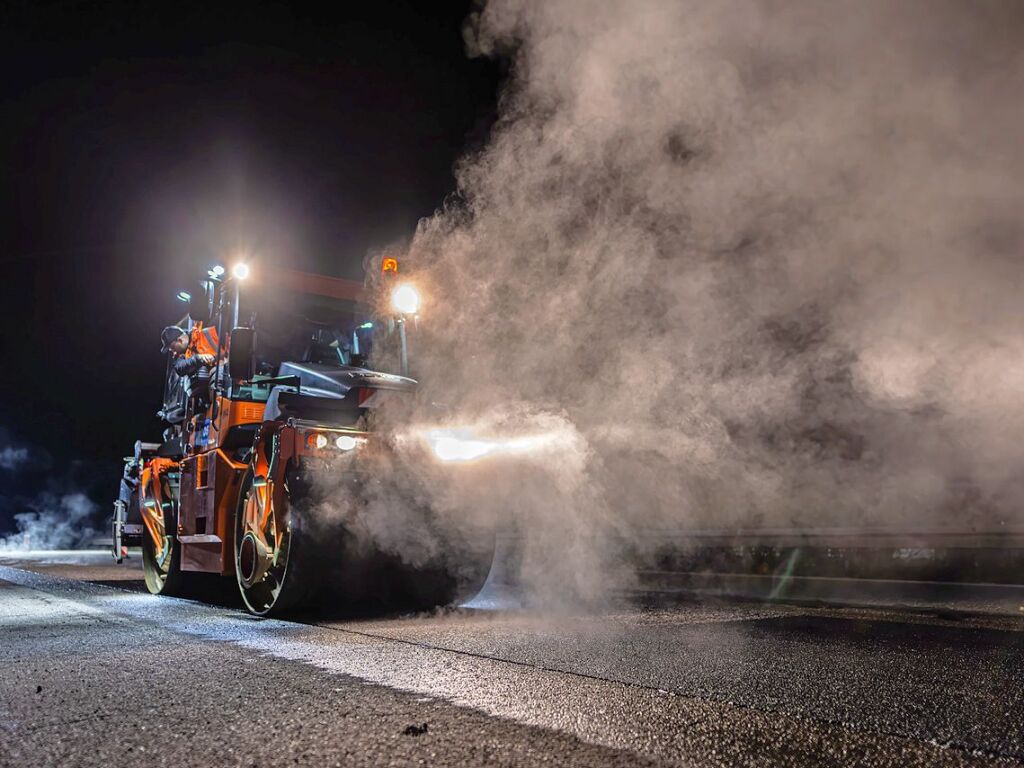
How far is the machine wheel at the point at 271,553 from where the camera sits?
6.58 m

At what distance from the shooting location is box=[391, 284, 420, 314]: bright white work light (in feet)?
27.3

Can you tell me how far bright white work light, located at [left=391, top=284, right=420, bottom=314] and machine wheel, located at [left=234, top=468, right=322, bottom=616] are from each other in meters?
2.14

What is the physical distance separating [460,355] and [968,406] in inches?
175

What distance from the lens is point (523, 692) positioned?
3.72 metres

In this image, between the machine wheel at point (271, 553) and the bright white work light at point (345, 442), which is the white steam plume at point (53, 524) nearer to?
the machine wheel at point (271, 553)

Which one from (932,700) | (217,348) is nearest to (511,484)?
(217,348)

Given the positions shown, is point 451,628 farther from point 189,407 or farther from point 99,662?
point 189,407

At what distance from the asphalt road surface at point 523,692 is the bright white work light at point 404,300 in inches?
126

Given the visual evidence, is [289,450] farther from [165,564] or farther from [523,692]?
[165,564]

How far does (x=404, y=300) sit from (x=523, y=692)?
5.20 meters

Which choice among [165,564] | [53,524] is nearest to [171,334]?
[165,564]

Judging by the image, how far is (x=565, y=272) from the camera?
27.0 feet

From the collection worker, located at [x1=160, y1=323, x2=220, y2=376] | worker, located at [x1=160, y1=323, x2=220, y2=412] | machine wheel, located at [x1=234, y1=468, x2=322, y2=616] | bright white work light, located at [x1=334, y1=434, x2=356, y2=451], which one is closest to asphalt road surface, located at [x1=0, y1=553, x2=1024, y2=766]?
machine wheel, located at [x1=234, y1=468, x2=322, y2=616]

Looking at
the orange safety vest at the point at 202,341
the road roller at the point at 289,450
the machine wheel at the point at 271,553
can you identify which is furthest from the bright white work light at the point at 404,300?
the machine wheel at the point at 271,553
